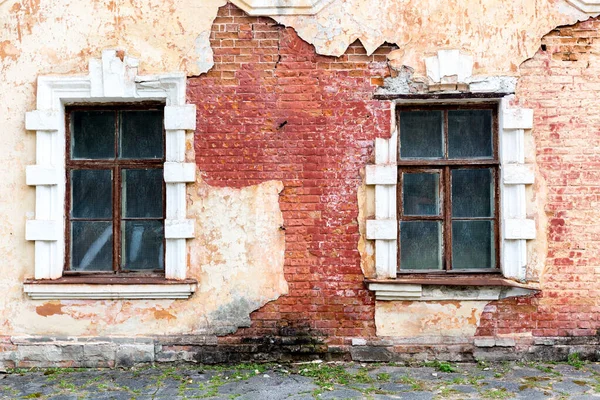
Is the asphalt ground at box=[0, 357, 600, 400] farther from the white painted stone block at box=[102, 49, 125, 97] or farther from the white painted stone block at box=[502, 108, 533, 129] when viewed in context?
the white painted stone block at box=[102, 49, 125, 97]

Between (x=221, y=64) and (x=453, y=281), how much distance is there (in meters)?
2.82

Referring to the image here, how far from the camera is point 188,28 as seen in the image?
5266mm

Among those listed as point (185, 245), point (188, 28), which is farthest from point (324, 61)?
point (185, 245)

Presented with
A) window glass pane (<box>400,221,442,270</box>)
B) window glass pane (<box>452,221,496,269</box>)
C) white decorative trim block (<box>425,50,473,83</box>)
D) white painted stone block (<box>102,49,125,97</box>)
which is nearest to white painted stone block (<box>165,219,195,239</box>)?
white painted stone block (<box>102,49,125,97</box>)

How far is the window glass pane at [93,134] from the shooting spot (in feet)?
17.8

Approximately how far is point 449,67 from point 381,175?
113 centimetres

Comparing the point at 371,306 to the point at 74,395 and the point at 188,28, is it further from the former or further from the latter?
the point at 188,28

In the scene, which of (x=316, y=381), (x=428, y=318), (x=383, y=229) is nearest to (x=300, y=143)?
(x=383, y=229)

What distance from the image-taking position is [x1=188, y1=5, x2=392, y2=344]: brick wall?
17.3 feet

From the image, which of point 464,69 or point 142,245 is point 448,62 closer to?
point 464,69

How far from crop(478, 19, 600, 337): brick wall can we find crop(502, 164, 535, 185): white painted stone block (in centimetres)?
14

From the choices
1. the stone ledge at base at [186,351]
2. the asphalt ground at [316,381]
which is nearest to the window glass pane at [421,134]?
the stone ledge at base at [186,351]

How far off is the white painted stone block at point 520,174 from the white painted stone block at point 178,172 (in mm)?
2800

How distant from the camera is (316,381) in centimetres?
477
